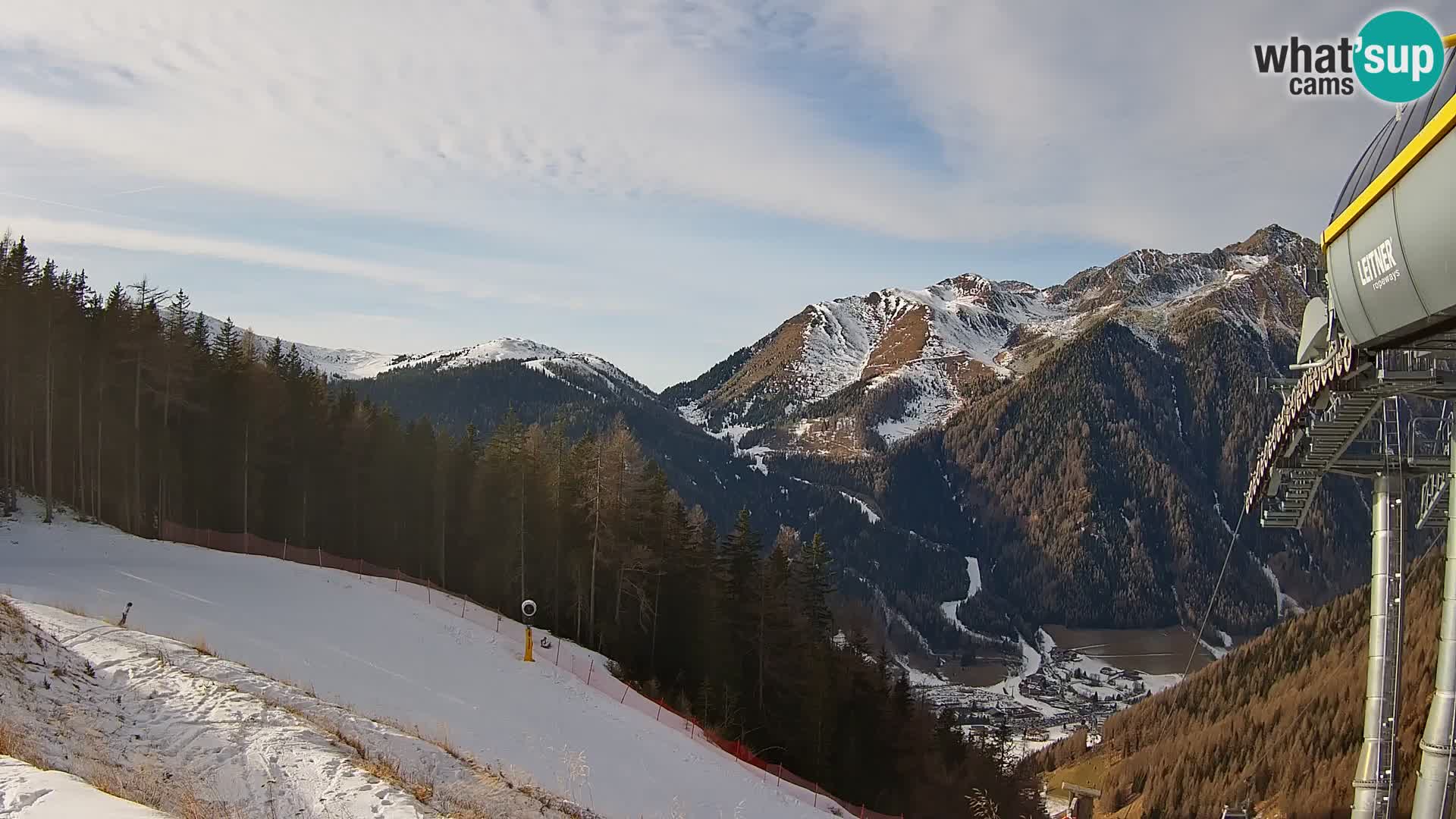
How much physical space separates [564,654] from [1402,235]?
93.7ft

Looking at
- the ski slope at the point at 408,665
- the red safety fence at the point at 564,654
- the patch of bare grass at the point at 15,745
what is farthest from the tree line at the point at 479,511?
the patch of bare grass at the point at 15,745

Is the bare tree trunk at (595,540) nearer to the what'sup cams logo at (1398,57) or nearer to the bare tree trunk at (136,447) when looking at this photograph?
the bare tree trunk at (136,447)

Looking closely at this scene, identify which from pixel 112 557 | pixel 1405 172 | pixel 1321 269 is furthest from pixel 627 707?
pixel 1405 172

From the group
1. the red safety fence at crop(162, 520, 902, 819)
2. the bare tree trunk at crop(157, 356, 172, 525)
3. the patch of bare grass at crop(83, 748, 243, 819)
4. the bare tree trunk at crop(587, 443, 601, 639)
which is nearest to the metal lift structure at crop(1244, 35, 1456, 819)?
the patch of bare grass at crop(83, 748, 243, 819)

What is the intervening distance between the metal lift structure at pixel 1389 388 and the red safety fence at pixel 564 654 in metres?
13.9

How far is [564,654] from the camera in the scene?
31953 mm

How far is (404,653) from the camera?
23.2 meters

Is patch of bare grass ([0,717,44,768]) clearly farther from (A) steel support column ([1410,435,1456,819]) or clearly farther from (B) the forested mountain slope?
(B) the forested mountain slope

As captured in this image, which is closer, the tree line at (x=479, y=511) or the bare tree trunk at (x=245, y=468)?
the tree line at (x=479, y=511)

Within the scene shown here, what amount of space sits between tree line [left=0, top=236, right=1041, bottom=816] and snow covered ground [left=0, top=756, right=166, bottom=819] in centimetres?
2775

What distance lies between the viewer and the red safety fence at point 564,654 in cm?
2686

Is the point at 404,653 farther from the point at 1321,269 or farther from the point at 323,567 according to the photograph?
the point at 1321,269

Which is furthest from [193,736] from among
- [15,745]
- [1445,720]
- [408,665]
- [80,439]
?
[80,439]

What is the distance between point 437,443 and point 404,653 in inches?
1154
